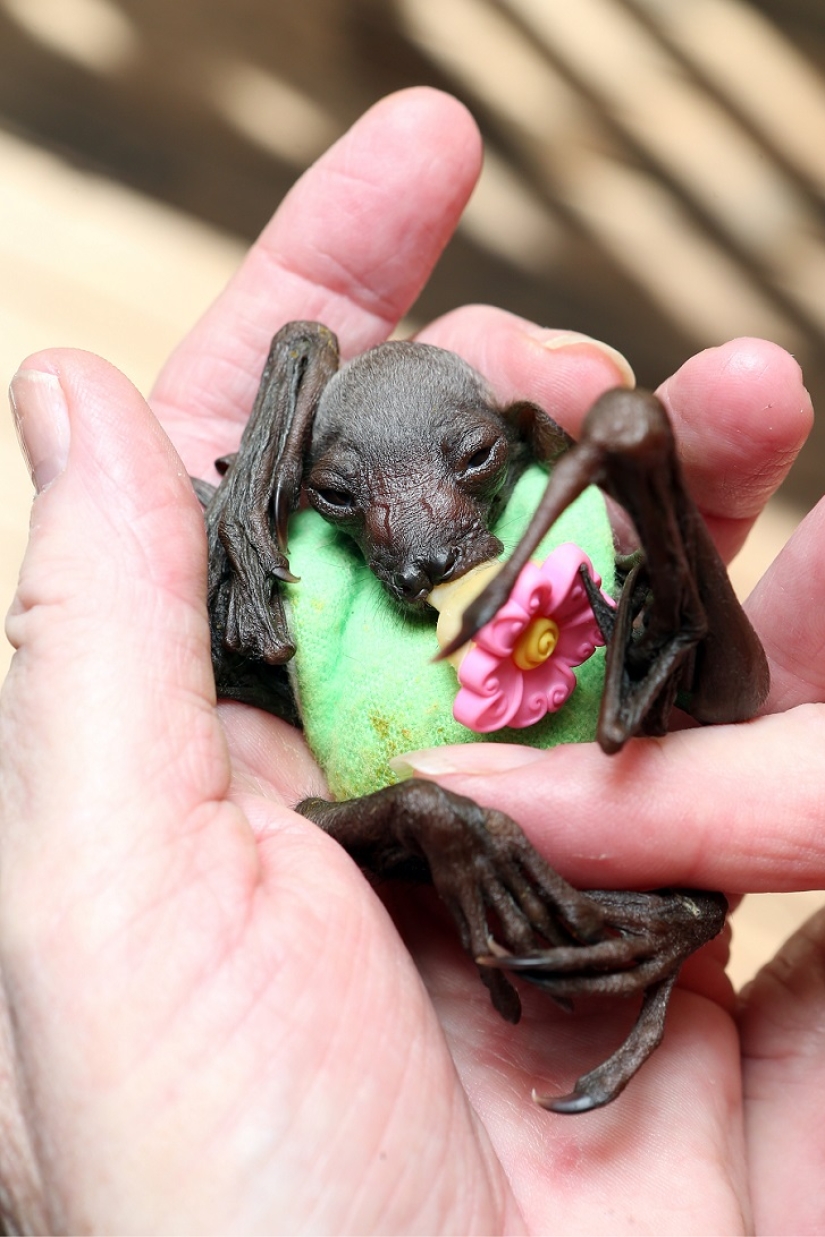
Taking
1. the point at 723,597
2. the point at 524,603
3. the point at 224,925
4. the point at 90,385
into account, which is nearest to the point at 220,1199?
the point at 224,925

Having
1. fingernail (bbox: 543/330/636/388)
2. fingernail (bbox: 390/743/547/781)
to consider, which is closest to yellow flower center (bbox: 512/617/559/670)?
fingernail (bbox: 390/743/547/781)

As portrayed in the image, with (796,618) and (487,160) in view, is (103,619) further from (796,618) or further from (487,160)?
(487,160)

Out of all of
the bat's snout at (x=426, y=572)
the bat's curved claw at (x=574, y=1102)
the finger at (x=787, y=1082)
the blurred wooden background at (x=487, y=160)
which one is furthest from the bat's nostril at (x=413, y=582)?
the blurred wooden background at (x=487, y=160)

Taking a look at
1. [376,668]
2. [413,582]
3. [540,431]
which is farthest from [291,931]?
[540,431]

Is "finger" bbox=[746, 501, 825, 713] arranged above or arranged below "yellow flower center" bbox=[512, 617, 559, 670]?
above

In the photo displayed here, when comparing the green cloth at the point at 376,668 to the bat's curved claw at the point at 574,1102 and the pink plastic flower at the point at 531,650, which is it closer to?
the pink plastic flower at the point at 531,650

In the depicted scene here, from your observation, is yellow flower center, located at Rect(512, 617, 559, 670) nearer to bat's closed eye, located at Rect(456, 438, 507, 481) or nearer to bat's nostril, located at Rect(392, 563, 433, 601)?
bat's nostril, located at Rect(392, 563, 433, 601)

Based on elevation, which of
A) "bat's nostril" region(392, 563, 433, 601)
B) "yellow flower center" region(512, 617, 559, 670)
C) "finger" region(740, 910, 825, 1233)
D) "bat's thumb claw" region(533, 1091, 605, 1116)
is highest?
"yellow flower center" region(512, 617, 559, 670)
